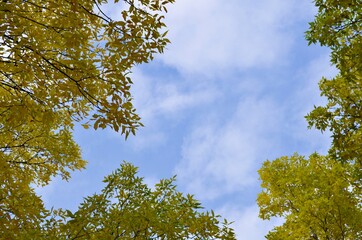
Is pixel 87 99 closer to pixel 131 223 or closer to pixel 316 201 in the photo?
pixel 131 223

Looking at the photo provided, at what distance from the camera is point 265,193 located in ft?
51.4

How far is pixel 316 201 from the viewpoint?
12133mm

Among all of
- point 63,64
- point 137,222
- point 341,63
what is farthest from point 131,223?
point 341,63

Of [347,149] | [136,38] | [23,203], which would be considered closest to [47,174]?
[23,203]

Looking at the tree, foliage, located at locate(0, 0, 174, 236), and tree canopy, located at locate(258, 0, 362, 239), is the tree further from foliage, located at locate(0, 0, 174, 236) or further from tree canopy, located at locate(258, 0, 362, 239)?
foliage, located at locate(0, 0, 174, 236)

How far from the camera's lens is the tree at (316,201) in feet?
40.5

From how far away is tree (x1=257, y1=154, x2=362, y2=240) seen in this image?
1234 centimetres

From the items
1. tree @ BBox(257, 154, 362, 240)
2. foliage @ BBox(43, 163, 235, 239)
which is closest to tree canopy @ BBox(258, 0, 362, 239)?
tree @ BBox(257, 154, 362, 240)

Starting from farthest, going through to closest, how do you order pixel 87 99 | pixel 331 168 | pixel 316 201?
pixel 331 168, pixel 316 201, pixel 87 99

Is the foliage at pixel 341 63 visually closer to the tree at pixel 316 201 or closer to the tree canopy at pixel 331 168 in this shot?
the tree canopy at pixel 331 168

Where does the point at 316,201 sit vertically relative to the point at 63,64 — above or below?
above

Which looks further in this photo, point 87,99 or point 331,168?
point 331,168

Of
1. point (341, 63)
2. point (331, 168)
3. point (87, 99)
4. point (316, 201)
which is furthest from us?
point (331, 168)

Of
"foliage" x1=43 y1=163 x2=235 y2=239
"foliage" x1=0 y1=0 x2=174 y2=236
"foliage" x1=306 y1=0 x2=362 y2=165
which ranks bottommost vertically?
"foliage" x1=43 y1=163 x2=235 y2=239
